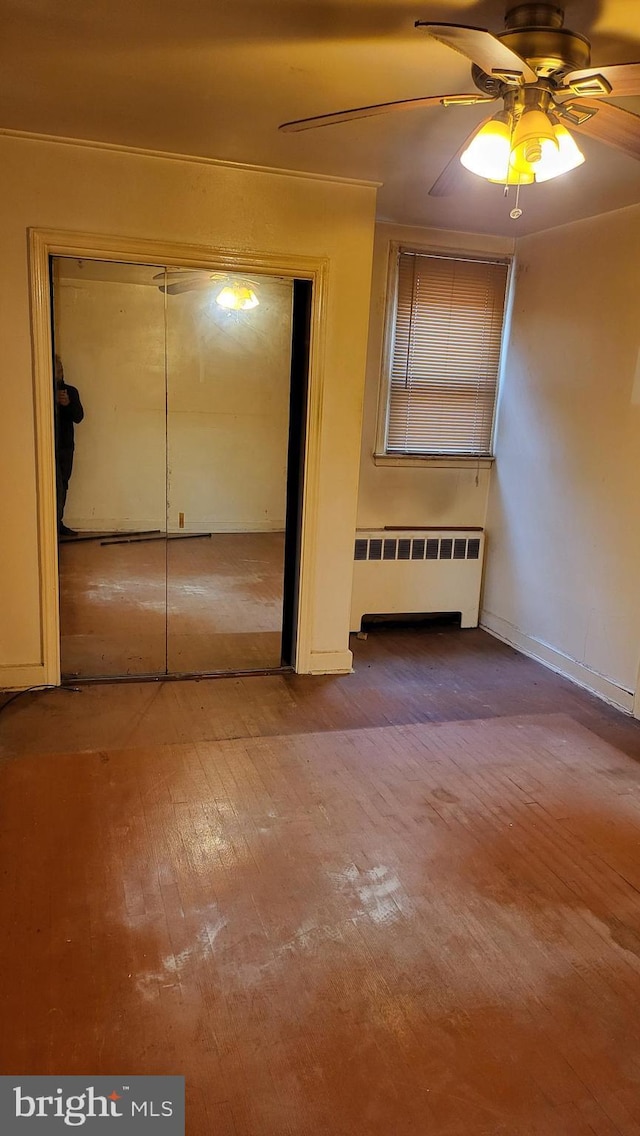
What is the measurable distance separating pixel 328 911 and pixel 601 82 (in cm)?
231

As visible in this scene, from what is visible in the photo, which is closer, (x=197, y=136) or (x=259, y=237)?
(x=197, y=136)

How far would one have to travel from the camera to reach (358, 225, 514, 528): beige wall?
4.35 m

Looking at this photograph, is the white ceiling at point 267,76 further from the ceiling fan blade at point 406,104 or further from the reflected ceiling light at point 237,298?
the reflected ceiling light at point 237,298

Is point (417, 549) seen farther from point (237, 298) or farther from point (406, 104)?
point (406, 104)

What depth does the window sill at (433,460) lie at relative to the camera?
4586 mm

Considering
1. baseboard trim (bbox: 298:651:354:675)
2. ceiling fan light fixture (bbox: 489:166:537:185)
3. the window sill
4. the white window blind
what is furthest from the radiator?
ceiling fan light fixture (bbox: 489:166:537:185)

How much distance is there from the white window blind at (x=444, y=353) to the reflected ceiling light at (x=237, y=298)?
3.85ft

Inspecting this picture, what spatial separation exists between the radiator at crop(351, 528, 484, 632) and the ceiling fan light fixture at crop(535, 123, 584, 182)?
266 cm

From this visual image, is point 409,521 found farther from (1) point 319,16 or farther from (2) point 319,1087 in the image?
(2) point 319,1087

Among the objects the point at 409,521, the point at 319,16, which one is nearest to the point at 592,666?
the point at 409,521

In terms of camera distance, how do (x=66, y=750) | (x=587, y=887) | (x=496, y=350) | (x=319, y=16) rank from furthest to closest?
1. (x=496, y=350)
2. (x=66, y=750)
3. (x=587, y=887)
4. (x=319, y=16)

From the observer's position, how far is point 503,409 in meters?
4.69

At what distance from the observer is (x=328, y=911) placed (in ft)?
6.83

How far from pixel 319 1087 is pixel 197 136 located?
323 centimetres
